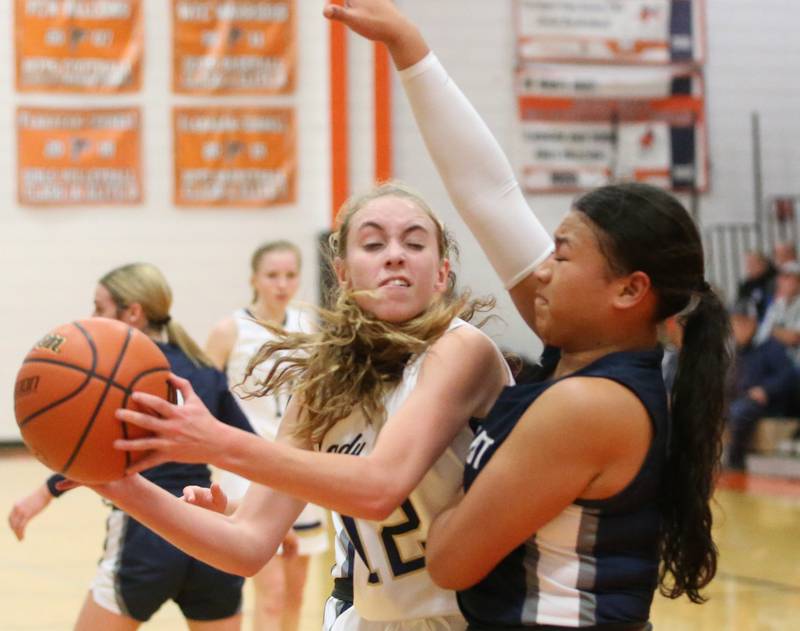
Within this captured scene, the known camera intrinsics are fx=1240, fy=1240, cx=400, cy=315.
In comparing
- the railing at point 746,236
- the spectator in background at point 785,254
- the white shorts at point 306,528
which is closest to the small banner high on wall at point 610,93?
the railing at point 746,236

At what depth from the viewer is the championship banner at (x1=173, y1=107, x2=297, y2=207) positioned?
464 inches

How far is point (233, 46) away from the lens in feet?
39.0

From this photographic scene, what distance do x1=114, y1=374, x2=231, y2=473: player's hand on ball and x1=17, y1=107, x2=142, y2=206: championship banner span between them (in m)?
10.2

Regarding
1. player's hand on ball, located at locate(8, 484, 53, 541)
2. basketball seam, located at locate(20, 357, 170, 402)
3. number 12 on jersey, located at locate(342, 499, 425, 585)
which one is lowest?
player's hand on ball, located at locate(8, 484, 53, 541)

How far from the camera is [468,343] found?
2.24 m

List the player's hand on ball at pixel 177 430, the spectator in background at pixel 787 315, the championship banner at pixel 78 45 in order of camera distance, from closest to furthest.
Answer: the player's hand on ball at pixel 177 430
the spectator in background at pixel 787 315
the championship banner at pixel 78 45

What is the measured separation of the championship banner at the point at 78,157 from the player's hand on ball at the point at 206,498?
9663mm

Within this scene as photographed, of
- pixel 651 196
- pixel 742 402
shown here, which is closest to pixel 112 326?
pixel 651 196

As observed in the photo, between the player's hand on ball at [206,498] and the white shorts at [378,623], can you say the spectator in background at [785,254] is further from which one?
the player's hand on ball at [206,498]

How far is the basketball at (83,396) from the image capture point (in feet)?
6.07

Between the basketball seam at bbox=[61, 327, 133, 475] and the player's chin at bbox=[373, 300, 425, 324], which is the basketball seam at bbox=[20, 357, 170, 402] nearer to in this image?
the basketball seam at bbox=[61, 327, 133, 475]

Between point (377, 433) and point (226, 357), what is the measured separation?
10.8 ft

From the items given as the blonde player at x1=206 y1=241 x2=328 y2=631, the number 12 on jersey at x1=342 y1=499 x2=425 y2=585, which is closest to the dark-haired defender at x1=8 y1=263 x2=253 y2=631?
A: the blonde player at x1=206 y1=241 x2=328 y2=631

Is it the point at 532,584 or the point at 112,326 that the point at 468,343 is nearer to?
the point at 532,584
